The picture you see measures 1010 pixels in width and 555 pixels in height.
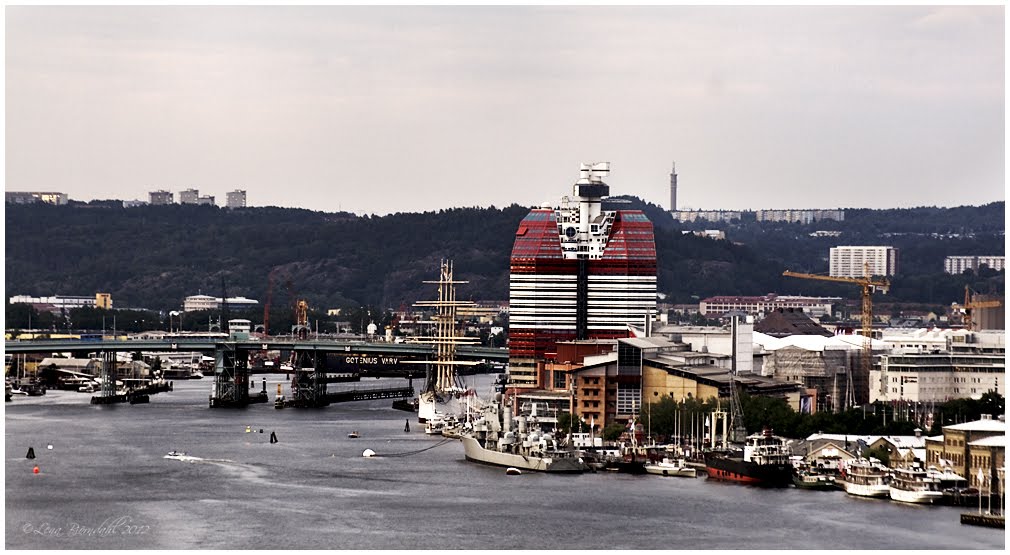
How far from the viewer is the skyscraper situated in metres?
67.2

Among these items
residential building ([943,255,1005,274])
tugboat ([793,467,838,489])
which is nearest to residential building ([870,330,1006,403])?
tugboat ([793,467,838,489])

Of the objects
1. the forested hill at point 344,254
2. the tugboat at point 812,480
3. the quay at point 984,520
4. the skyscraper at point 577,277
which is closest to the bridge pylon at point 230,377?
the skyscraper at point 577,277

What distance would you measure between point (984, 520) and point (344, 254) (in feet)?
432

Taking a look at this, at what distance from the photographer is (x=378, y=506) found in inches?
1596

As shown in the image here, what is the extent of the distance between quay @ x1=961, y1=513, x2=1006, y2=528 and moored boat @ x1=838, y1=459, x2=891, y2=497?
4.21m

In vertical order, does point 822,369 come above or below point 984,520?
above

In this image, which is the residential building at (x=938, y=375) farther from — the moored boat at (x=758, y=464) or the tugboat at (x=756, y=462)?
the moored boat at (x=758, y=464)

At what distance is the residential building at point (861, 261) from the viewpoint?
16388 cm

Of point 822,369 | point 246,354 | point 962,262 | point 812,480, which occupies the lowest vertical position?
point 812,480

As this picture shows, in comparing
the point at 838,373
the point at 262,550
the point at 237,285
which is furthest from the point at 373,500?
the point at 237,285

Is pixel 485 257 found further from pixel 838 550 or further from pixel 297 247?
pixel 838 550

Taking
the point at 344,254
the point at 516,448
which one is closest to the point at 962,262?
the point at 344,254

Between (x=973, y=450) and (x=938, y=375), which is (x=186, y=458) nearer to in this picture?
(x=973, y=450)

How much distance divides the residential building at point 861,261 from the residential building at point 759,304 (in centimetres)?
1551
